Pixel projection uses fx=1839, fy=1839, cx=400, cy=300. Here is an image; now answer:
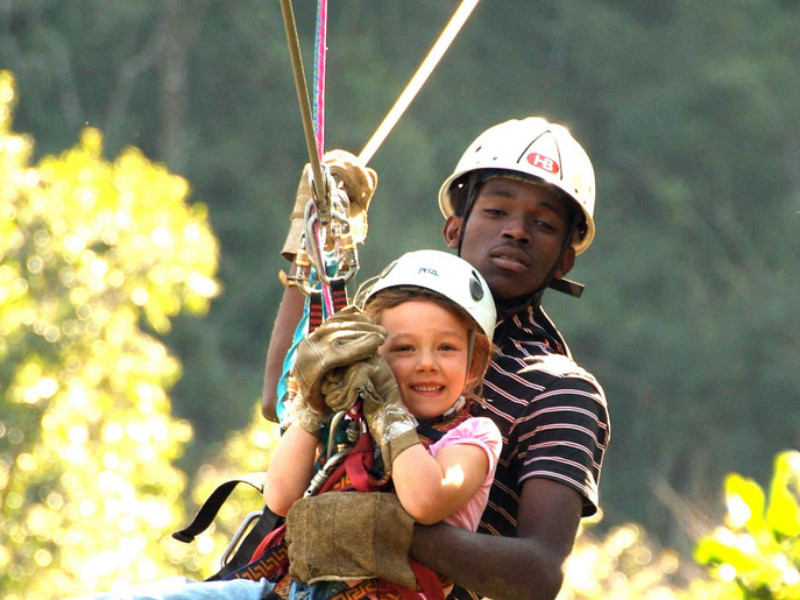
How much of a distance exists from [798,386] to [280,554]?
112 ft

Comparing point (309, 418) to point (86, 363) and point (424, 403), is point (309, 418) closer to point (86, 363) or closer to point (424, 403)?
point (424, 403)

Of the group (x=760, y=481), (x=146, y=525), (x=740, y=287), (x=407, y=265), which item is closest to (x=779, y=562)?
(x=407, y=265)

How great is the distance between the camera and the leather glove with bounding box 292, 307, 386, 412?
12.3ft

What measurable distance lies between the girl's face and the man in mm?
251

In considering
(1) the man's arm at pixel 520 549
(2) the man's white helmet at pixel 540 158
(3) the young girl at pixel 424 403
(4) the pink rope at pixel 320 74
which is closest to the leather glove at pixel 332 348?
(3) the young girl at pixel 424 403

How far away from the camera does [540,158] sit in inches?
183

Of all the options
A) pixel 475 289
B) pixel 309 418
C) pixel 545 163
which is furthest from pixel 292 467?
pixel 545 163

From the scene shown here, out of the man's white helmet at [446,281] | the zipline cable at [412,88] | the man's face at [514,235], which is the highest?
the zipline cable at [412,88]

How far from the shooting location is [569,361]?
14.3ft

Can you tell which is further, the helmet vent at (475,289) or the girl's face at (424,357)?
the helmet vent at (475,289)

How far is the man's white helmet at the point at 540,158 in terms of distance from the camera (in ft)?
15.2

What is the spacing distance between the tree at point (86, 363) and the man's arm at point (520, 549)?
6945mm

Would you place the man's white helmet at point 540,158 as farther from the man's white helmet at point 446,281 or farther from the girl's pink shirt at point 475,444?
the girl's pink shirt at point 475,444

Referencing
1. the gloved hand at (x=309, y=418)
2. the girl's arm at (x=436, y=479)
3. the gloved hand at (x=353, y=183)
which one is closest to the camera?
the girl's arm at (x=436, y=479)
